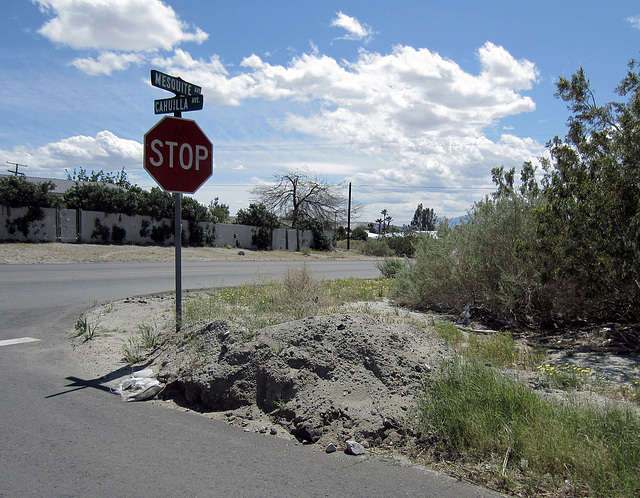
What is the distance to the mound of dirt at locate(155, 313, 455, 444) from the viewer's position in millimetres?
4070

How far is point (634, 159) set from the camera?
6730 millimetres

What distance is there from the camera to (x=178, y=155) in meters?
6.53

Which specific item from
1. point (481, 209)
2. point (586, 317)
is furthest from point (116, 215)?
point (586, 317)

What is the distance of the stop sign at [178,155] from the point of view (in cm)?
627

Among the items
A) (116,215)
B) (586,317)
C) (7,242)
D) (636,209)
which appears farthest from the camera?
(116,215)

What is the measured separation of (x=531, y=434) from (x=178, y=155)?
5162 millimetres

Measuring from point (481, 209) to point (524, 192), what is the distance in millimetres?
811

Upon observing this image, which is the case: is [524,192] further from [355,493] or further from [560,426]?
[355,493]

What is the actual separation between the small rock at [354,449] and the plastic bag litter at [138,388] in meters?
2.22

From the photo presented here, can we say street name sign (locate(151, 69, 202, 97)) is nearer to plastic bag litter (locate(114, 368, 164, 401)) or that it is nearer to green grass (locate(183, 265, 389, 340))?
green grass (locate(183, 265, 389, 340))

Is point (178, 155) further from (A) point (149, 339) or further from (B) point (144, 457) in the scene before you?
(B) point (144, 457)

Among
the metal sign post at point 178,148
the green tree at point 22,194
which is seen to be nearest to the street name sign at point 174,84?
the metal sign post at point 178,148

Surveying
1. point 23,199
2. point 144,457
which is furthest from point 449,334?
point 23,199

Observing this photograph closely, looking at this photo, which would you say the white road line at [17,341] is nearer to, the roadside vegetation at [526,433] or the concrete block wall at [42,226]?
the roadside vegetation at [526,433]
